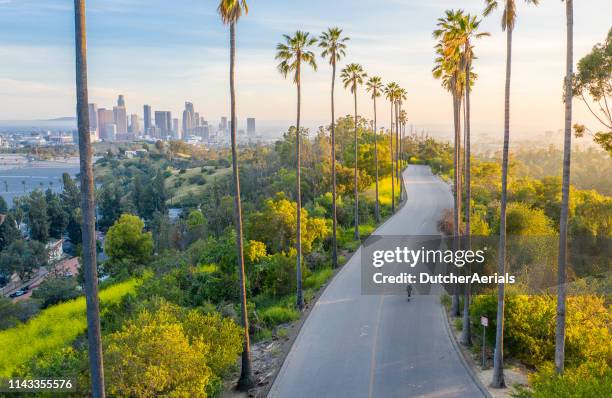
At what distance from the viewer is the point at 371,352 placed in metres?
17.2

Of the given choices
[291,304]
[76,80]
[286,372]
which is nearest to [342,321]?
[291,304]

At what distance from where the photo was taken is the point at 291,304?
2323 centimetres

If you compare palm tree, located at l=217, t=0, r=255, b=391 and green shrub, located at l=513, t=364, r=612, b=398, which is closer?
green shrub, located at l=513, t=364, r=612, b=398

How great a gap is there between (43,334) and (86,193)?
19317 millimetres

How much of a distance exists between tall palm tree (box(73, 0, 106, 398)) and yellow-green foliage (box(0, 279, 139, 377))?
13.0 m

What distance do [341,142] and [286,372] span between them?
63685 mm

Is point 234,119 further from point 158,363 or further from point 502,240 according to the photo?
point 502,240

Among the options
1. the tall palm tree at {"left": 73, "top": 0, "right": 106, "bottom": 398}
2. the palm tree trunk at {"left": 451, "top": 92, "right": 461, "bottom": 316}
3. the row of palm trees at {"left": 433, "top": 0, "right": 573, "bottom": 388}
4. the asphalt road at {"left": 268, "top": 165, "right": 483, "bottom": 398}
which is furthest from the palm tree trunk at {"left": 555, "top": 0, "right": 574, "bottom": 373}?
the tall palm tree at {"left": 73, "top": 0, "right": 106, "bottom": 398}

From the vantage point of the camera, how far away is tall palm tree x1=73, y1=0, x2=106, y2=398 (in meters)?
8.13

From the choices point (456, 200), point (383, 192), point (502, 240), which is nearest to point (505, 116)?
point (502, 240)

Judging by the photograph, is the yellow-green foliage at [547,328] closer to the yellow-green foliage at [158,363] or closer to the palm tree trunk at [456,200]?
the palm tree trunk at [456,200]

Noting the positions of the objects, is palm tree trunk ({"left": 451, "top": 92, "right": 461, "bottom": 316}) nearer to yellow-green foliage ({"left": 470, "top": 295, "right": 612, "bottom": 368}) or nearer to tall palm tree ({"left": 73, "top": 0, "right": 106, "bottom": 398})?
yellow-green foliage ({"left": 470, "top": 295, "right": 612, "bottom": 368})

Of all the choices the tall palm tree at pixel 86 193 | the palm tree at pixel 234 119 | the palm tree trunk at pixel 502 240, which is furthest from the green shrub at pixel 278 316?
the tall palm tree at pixel 86 193

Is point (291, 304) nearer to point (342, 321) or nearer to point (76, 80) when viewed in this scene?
point (342, 321)
